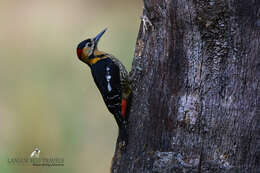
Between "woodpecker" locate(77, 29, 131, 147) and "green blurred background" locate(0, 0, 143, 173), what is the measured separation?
1.70 m

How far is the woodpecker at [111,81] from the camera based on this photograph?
4.04 metres

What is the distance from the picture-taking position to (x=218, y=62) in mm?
3105

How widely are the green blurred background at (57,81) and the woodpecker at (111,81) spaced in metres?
1.70

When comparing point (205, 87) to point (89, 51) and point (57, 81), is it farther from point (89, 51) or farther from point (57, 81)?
point (57, 81)

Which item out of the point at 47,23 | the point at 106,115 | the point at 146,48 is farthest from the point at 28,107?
the point at 146,48

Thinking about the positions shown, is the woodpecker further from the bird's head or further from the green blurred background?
the green blurred background

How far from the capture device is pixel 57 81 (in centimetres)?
721

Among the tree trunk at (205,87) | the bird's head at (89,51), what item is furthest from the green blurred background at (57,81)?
the tree trunk at (205,87)

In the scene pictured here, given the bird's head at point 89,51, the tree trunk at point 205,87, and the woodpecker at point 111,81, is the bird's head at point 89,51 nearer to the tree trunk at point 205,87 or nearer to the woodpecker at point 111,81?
the woodpecker at point 111,81

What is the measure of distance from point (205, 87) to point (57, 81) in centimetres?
442

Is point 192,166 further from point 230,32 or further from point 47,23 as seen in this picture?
point 47,23

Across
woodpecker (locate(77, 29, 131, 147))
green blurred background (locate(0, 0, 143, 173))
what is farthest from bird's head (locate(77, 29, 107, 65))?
green blurred background (locate(0, 0, 143, 173))

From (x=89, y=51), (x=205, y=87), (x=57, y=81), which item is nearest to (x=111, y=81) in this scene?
(x=89, y=51)

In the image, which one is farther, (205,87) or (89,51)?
(89,51)
